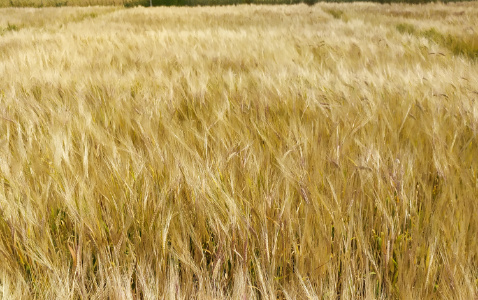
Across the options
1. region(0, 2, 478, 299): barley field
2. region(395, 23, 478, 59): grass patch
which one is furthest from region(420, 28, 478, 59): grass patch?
region(0, 2, 478, 299): barley field

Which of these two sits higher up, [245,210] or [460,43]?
[460,43]

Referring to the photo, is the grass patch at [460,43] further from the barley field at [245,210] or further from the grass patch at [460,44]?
the barley field at [245,210]

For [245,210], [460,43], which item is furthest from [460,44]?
[245,210]

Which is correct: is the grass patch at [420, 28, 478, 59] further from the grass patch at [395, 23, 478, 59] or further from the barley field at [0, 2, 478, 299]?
the barley field at [0, 2, 478, 299]

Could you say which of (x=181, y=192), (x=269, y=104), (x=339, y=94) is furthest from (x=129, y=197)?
(x=339, y=94)

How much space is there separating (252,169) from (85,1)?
3110 cm

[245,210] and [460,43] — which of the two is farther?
[460,43]

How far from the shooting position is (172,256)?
0.63 meters

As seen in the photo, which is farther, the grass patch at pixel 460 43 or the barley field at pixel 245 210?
the grass patch at pixel 460 43

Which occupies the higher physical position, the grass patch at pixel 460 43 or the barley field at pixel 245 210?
the grass patch at pixel 460 43

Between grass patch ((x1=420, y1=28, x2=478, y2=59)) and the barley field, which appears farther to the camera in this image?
grass patch ((x1=420, y1=28, x2=478, y2=59))

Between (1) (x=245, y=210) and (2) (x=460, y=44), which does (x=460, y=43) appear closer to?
(2) (x=460, y=44)

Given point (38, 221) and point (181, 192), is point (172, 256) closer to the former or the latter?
point (181, 192)

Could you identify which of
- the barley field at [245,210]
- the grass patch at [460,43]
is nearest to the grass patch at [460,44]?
the grass patch at [460,43]
